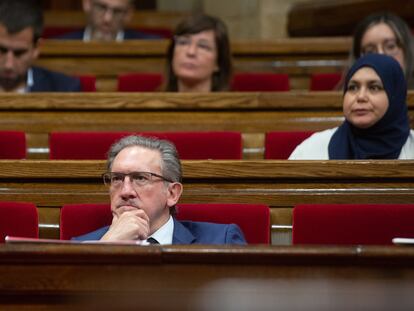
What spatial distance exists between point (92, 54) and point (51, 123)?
42 cm

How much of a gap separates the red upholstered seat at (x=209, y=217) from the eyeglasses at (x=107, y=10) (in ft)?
2.97

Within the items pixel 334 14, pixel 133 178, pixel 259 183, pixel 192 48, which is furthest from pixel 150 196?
pixel 334 14

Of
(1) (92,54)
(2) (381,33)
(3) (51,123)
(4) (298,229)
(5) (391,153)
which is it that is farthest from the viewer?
(1) (92,54)

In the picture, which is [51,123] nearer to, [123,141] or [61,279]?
[123,141]

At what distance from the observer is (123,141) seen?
3.60 ft

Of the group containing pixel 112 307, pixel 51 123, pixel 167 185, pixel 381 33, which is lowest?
pixel 112 307

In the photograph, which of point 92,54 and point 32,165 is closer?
point 32,165

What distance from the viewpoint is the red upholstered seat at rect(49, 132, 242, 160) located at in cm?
130

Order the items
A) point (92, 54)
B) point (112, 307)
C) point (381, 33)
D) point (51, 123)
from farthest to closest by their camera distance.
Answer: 1. point (92, 54)
2. point (381, 33)
3. point (51, 123)
4. point (112, 307)

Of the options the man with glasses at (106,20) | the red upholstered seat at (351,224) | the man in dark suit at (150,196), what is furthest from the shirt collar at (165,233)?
the man with glasses at (106,20)

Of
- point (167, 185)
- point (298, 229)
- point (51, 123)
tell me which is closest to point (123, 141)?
point (167, 185)

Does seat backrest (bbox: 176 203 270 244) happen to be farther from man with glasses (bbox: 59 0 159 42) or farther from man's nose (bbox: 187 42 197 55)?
man with glasses (bbox: 59 0 159 42)

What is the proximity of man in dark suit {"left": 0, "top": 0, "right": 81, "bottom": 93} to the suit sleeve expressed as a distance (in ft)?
2.17

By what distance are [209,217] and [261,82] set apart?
0.65 meters
